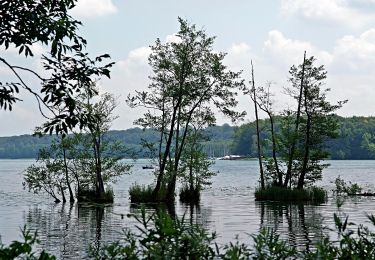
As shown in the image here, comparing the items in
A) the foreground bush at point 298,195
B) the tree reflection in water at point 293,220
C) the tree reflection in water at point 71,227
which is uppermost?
the foreground bush at point 298,195

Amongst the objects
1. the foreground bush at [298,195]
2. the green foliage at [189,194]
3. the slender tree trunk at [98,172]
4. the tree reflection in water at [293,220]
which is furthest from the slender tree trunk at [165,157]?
the foreground bush at [298,195]

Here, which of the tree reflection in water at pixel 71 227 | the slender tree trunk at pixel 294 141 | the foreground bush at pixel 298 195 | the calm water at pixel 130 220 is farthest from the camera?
the slender tree trunk at pixel 294 141

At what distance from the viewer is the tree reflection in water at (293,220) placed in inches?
896

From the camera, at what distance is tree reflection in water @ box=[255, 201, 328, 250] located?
22766mm

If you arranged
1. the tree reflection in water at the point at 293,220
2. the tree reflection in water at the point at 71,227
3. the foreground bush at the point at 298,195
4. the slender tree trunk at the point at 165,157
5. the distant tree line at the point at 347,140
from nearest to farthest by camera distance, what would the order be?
the tree reflection in water at the point at 71,227
the tree reflection in water at the point at 293,220
the slender tree trunk at the point at 165,157
the foreground bush at the point at 298,195
the distant tree line at the point at 347,140

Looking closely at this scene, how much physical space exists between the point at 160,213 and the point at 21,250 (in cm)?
117

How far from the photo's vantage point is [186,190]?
149 feet

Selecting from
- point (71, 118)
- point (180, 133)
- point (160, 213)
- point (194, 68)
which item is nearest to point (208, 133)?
point (180, 133)

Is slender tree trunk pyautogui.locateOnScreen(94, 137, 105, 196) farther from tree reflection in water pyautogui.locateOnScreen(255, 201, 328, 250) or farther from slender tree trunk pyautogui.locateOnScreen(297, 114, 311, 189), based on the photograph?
slender tree trunk pyautogui.locateOnScreen(297, 114, 311, 189)

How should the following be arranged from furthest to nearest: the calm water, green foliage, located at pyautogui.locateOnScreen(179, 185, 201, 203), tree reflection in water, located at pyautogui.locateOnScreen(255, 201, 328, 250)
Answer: green foliage, located at pyautogui.locateOnScreen(179, 185, 201, 203) < the calm water < tree reflection in water, located at pyautogui.locateOnScreen(255, 201, 328, 250)

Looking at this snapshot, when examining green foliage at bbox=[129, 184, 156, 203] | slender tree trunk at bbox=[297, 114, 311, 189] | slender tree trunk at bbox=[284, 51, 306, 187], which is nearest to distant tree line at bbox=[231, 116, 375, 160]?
slender tree trunk at bbox=[284, 51, 306, 187]

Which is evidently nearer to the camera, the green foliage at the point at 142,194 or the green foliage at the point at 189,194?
the green foliage at the point at 142,194

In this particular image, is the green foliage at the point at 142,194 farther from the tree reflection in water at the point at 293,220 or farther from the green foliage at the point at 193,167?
the tree reflection in water at the point at 293,220

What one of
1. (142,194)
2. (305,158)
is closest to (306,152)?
(305,158)
